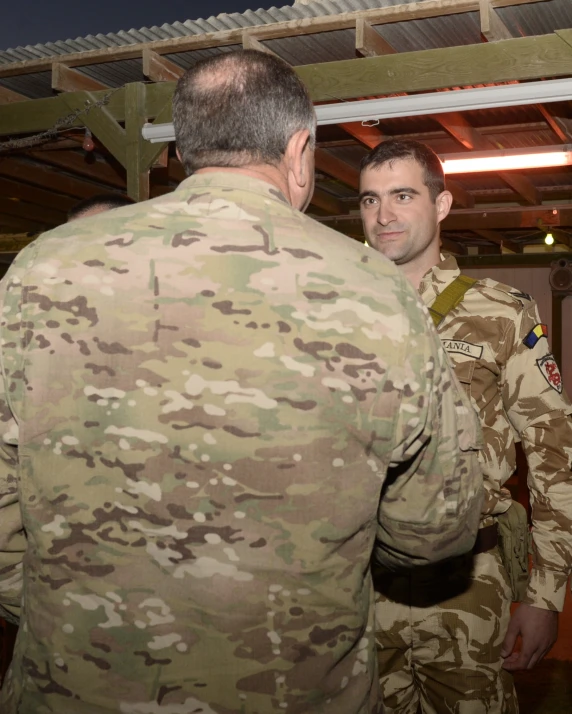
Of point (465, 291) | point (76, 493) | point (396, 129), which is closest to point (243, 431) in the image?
point (76, 493)

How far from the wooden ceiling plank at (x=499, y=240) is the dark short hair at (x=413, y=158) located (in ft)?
27.6

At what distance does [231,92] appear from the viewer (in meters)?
1.23

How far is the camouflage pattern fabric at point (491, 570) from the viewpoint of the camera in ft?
6.88

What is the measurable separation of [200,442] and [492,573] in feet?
4.52

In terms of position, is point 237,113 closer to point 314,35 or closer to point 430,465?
point 430,465

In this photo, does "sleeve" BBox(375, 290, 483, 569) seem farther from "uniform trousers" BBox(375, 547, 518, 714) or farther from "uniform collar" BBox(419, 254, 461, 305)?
"uniform collar" BBox(419, 254, 461, 305)

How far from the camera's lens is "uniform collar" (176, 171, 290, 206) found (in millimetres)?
1196

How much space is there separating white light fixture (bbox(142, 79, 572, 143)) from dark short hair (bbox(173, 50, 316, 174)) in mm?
1913

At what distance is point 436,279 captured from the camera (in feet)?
7.92

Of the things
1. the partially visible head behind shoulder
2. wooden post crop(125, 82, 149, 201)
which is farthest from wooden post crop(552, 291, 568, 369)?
the partially visible head behind shoulder

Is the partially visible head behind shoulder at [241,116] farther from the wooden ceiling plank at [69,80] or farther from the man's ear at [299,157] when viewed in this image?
the wooden ceiling plank at [69,80]

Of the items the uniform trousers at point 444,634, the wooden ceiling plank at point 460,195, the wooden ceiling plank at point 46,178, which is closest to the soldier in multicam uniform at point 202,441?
the uniform trousers at point 444,634

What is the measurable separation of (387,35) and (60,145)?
3.14 metres

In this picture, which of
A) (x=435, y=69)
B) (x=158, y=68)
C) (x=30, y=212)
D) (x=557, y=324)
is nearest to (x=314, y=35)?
(x=435, y=69)
